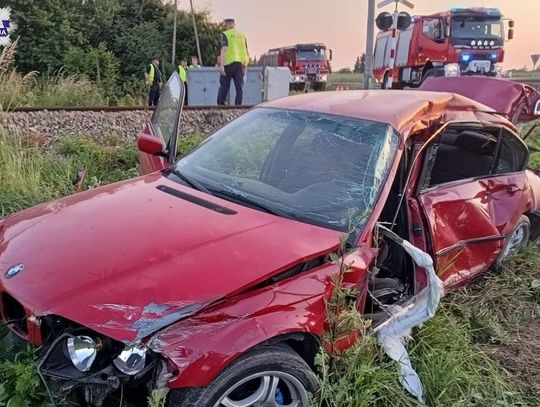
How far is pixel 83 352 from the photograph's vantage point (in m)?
2.18

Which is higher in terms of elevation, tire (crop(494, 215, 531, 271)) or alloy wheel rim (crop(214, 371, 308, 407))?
alloy wheel rim (crop(214, 371, 308, 407))

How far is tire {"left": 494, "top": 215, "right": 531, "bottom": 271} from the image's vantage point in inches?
177

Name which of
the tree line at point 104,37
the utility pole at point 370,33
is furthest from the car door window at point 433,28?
the tree line at point 104,37

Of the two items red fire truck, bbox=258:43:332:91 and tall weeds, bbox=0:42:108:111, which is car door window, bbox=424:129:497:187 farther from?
red fire truck, bbox=258:43:332:91

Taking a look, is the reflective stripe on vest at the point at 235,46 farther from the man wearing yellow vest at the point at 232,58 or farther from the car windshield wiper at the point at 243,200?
the car windshield wiper at the point at 243,200

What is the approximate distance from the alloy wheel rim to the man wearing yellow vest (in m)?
9.49

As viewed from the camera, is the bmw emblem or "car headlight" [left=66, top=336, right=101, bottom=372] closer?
"car headlight" [left=66, top=336, right=101, bottom=372]

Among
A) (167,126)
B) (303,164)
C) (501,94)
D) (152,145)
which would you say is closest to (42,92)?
(167,126)

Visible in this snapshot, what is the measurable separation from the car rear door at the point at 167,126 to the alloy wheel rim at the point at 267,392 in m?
2.06

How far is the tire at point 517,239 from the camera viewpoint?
4.50 metres

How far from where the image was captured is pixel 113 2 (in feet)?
75.4

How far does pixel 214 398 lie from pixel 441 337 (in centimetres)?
169

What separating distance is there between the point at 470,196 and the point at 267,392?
225cm

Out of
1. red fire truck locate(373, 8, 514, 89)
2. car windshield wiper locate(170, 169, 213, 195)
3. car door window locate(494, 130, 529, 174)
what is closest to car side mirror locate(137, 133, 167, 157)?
car windshield wiper locate(170, 169, 213, 195)
